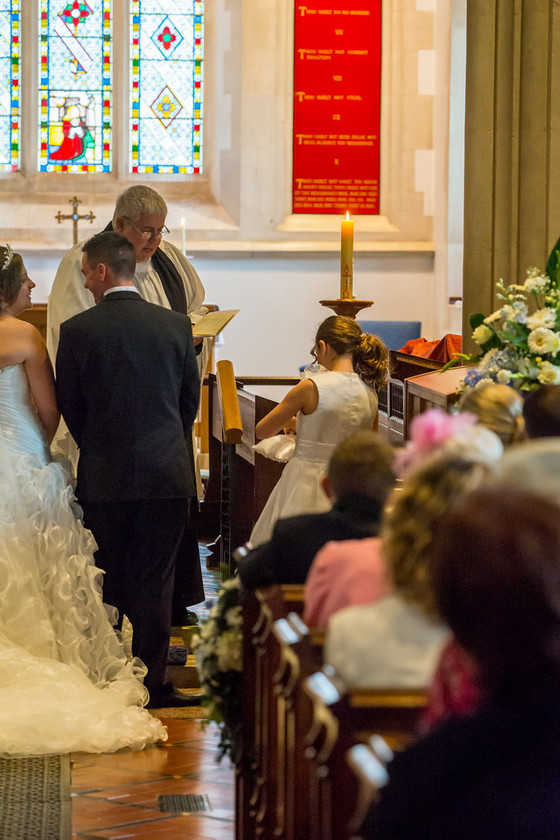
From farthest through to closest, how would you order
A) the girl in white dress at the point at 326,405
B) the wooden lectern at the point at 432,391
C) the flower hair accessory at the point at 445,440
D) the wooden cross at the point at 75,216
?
the wooden cross at the point at 75,216 → the girl in white dress at the point at 326,405 → the wooden lectern at the point at 432,391 → the flower hair accessory at the point at 445,440

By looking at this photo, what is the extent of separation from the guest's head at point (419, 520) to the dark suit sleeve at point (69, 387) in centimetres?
278

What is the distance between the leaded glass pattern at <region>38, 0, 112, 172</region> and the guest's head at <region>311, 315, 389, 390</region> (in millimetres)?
8681

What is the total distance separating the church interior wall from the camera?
40.4 ft

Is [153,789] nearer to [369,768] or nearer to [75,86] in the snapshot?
[369,768]

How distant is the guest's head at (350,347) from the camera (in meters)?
4.86

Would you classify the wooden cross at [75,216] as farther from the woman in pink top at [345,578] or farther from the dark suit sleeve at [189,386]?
the woman in pink top at [345,578]

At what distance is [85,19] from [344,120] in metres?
3.02

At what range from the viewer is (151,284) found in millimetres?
5117

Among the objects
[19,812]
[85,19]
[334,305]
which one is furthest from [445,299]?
[19,812]

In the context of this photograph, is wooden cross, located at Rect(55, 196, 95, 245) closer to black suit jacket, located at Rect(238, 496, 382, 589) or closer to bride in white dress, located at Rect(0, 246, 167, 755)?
bride in white dress, located at Rect(0, 246, 167, 755)

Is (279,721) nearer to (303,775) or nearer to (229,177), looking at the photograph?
(303,775)

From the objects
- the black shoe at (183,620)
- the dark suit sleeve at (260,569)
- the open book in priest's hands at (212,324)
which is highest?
the open book in priest's hands at (212,324)

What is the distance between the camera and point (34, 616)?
4254mm

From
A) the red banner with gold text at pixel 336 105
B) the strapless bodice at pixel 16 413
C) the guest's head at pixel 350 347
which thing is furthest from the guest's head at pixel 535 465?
the red banner with gold text at pixel 336 105
